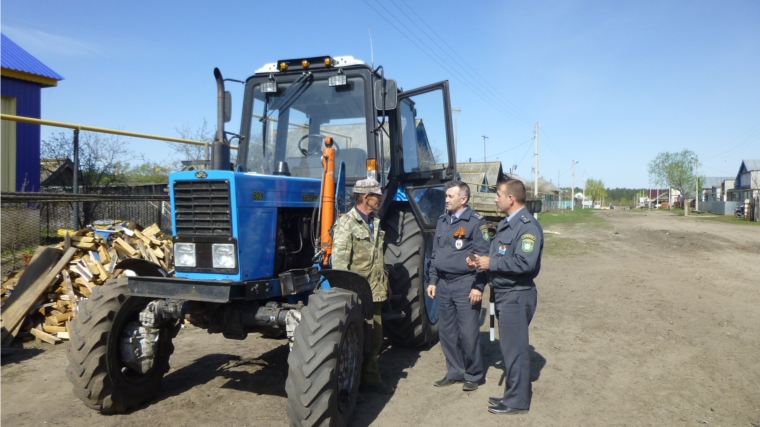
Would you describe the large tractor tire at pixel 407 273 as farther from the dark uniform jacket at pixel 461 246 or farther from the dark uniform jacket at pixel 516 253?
the dark uniform jacket at pixel 516 253

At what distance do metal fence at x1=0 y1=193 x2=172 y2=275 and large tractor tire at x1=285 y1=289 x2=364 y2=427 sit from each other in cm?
488

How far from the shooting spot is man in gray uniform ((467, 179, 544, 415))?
3924 millimetres

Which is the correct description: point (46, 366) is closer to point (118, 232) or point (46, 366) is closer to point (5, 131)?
point (118, 232)

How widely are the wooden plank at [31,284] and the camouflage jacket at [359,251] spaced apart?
4051 millimetres

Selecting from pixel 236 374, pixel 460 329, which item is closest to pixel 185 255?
pixel 236 374

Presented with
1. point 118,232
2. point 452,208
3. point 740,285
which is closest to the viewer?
point 452,208

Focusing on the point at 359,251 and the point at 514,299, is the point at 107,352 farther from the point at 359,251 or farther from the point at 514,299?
the point at 514,299

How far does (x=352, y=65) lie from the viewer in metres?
4.83

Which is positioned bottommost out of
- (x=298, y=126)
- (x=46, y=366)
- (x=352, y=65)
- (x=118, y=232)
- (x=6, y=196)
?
(x=46, y=366)

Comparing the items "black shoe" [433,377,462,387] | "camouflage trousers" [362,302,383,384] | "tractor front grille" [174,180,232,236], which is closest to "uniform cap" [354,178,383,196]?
"camouflage trousers" [362,302,383,384]

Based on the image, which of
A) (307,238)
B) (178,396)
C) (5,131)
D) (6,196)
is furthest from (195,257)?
(5,131)

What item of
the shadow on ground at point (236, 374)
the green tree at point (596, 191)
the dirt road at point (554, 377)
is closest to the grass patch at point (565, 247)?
the dirt road at point (554, 377)

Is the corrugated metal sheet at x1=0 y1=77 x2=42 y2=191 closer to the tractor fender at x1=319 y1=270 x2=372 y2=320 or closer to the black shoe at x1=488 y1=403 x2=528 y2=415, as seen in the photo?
the tractor fender at x1=319 y1=270 x2=372 y2=320

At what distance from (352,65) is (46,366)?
4.05 meters
